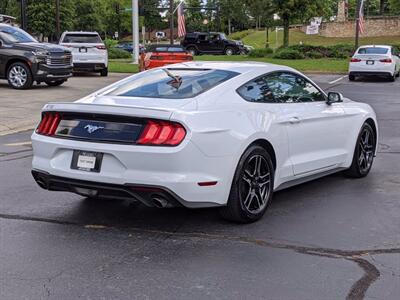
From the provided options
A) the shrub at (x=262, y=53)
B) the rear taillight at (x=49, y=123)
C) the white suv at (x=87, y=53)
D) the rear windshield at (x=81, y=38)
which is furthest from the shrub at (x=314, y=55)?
the rear taillight at (x=49, y=123)

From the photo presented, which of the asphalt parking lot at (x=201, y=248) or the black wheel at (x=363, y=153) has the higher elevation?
the black wheel at (x=363, y=153)

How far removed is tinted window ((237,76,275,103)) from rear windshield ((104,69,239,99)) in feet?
0.63

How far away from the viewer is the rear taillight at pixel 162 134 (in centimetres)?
498

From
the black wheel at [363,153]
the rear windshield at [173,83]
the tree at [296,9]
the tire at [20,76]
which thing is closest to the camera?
the rear windshield at [173,83]

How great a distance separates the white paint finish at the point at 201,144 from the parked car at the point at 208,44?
45020mm

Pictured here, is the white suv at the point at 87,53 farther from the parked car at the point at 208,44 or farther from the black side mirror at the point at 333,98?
the parked car at the point at 208,44

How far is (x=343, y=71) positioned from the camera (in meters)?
30.3

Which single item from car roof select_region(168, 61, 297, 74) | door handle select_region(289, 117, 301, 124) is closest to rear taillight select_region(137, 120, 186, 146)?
car roof select_region(168, 61, 297, 74)

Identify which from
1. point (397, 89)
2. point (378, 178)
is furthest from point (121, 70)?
point (378, 178)

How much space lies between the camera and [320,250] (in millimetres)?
4895

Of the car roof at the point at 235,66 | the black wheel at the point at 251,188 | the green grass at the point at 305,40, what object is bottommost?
→ the black wheel at the point at 251,188

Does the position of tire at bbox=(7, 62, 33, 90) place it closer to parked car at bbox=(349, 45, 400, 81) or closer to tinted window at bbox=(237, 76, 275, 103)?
tinted window at bbox=(237, 76, 275, 103)

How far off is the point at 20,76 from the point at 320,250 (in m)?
15.2

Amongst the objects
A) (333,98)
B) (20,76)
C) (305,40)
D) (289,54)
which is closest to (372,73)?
(289,54)
